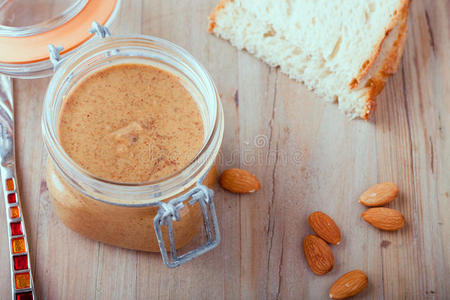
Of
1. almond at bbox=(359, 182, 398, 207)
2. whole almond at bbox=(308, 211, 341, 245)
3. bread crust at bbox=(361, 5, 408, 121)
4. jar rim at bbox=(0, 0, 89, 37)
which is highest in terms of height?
jar rim at bbox=(0, 0, 89, 37)

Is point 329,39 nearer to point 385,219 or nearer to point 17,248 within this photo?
point 385,219

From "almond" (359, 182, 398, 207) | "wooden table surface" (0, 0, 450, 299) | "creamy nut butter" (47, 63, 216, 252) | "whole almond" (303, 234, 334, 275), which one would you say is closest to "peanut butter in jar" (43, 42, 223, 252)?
"creamy nut butter" (47, 63, 216, 252)

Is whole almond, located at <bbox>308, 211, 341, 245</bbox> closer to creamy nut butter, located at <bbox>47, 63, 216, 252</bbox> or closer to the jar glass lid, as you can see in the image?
creamy nut butter, located at <bbox>47, 63, 216, 252</bbox>

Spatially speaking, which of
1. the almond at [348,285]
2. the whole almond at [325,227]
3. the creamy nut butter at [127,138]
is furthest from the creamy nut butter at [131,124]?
the almond at [348,285]

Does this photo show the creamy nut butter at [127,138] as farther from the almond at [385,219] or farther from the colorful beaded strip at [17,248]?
the almond at [385,219]

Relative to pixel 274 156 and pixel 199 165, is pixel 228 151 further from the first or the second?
pixel 199 165
